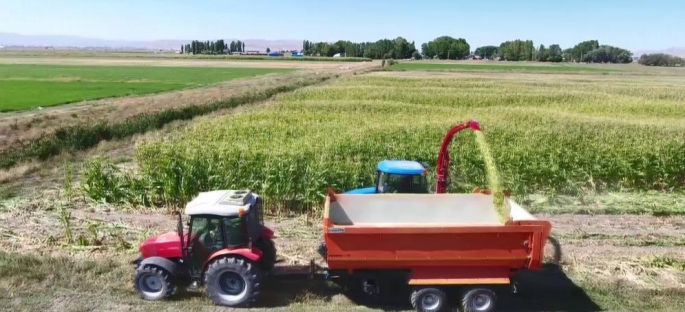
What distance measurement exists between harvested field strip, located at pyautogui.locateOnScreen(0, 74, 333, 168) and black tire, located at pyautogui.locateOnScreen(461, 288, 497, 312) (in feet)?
53.1

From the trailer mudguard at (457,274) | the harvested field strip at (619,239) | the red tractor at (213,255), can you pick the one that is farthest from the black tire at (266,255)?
the harvested field strip at (619,239)

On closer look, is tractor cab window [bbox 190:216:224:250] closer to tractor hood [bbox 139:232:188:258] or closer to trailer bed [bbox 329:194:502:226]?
tractor hood [bbox 139:232:188:258]

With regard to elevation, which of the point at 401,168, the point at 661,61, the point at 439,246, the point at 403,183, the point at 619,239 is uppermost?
the point at 661,61

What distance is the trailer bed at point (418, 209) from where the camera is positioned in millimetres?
9328

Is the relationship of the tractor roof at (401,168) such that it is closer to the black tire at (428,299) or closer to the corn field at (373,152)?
the corn field at (373,152)

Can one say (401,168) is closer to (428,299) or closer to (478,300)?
(428,299)

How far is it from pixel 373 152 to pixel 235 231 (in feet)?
35.8

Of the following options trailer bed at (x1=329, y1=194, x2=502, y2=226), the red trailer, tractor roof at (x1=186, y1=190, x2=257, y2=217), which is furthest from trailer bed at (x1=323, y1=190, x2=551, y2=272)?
trailer bed at (x1=329, y1=194, x2=502, y2=226)

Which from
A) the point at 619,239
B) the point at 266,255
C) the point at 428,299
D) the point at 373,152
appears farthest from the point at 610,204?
the point at 266,255

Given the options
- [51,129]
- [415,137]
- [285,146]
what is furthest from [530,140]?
[51,129]

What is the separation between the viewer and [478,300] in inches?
318

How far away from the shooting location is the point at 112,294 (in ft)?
28.2

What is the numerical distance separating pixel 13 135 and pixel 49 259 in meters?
16.4

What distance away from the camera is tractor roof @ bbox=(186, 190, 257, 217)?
7.82 m
